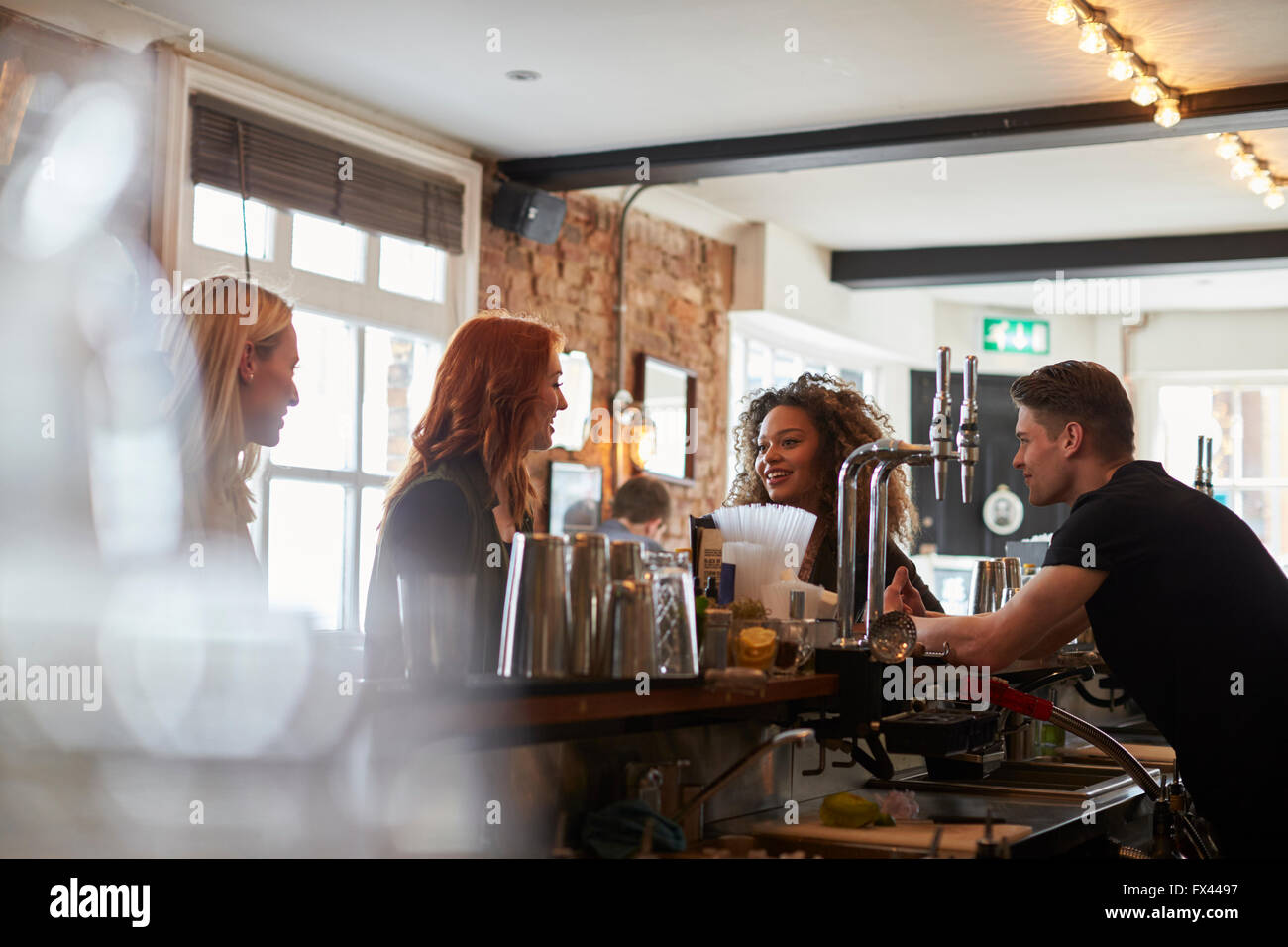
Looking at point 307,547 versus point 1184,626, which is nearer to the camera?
point 1184,626

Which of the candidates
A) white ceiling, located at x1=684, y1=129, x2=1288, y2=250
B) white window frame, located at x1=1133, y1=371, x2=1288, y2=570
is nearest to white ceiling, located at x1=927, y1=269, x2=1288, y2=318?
white window frame, located at x1=1133, y1=371, x2=1288, y2=570

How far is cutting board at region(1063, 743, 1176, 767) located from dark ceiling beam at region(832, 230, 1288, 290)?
4949mm

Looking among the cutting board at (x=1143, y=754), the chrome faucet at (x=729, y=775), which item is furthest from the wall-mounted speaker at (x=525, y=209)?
the chrome faucet at (x=729, y=775)

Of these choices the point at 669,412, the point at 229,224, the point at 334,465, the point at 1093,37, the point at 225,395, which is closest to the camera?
the point at 225,395

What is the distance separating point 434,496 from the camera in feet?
7.91

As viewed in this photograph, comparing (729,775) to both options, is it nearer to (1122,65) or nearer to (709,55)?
(709,55)

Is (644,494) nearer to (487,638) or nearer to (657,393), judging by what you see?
(657,393)

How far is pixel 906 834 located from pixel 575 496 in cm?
451

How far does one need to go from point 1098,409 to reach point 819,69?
2516 millimetres

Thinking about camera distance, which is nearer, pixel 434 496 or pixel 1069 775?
pixel 434 496

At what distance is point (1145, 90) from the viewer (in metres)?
4.85

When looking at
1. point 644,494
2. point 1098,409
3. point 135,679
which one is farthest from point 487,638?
point 644,494

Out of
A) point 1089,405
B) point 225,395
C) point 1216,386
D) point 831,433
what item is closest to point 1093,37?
point 831,433

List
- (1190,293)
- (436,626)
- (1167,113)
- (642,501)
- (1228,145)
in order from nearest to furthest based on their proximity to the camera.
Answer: (436,626) < (1167,113) < (1228,145) < (642,501) < (1190,293)
